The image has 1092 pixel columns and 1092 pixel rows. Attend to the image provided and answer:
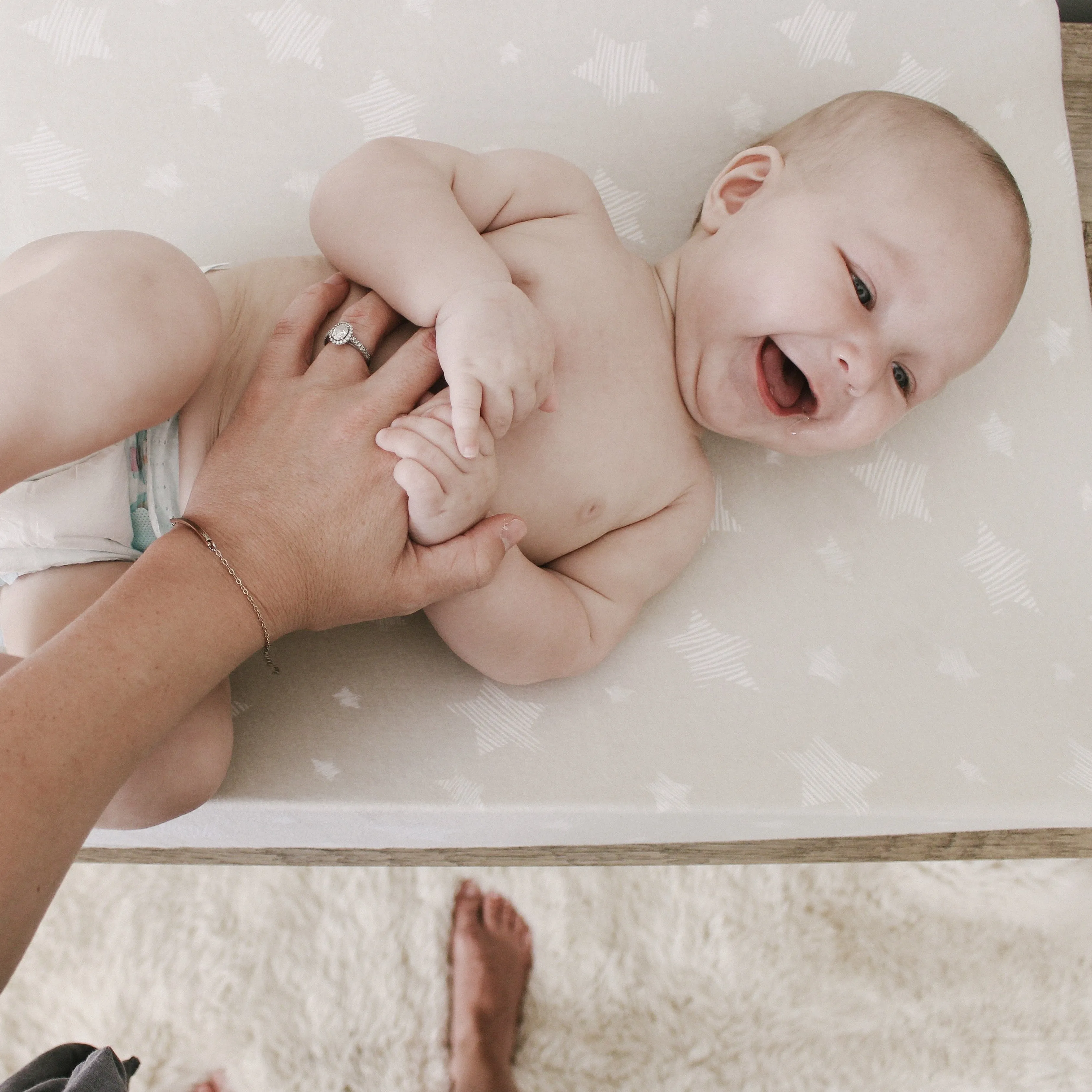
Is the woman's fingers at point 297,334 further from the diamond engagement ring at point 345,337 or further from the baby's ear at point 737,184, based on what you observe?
the baby's ear at point 737,184

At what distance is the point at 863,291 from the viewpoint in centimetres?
108

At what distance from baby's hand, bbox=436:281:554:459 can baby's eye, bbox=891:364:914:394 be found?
468mm

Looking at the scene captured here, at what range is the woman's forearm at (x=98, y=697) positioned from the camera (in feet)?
2.13

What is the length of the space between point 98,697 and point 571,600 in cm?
54

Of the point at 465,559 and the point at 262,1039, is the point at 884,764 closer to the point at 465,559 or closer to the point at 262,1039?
the point at 465,559

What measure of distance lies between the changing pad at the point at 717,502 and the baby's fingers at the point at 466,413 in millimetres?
341

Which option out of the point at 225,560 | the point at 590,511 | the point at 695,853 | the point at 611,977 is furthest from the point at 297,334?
the point at 611,977

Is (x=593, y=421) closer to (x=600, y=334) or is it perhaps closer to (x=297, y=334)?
(x=600, y=334)

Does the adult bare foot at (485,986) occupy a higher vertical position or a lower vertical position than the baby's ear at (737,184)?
lower

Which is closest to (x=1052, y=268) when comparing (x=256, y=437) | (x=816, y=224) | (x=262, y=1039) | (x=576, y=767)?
(x=816, y=224)

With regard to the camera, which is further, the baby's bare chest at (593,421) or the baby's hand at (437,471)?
the baby's bare chest at (593,421)

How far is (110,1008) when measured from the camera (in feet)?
5.02

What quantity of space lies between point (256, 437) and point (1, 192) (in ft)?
2.27

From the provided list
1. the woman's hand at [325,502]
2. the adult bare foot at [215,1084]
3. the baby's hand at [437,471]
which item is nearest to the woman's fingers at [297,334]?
the woman's hand at [325,502]
